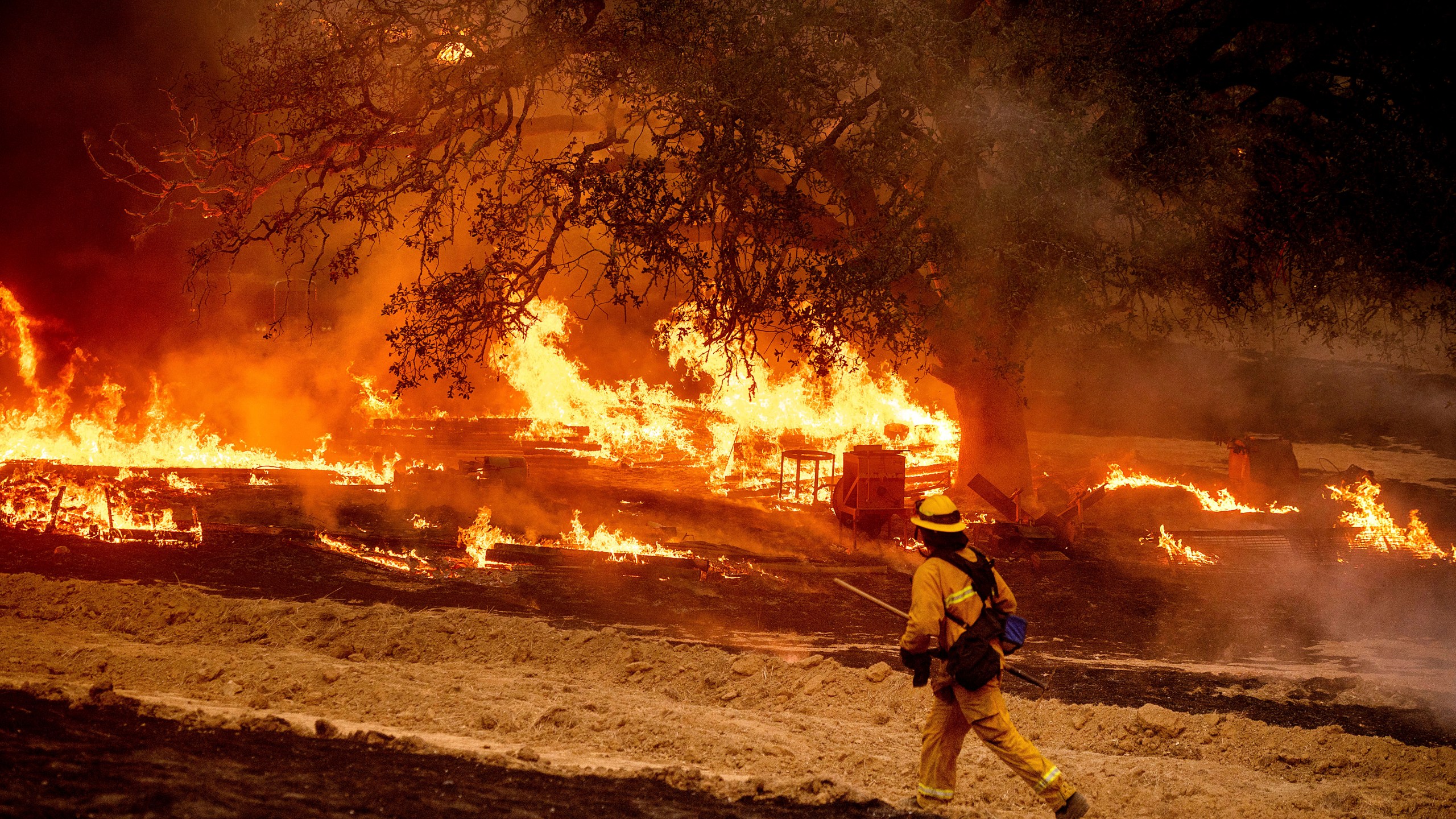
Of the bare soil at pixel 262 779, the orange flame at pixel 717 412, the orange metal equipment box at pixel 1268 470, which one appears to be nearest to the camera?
the bare soil at pixel 262 779

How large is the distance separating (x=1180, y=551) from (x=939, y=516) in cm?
887

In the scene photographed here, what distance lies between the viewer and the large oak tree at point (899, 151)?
9281 mm

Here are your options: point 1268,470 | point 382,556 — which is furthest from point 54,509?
point 1268,470

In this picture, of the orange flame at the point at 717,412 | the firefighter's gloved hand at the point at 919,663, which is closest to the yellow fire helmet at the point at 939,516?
the firefighter's gloved hand at the point at 919,663

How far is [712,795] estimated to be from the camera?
16.9 feet

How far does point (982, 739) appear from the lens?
5129 mm

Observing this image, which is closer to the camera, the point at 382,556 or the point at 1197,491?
the point at 382,556

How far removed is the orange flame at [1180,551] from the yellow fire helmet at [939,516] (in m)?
8.38

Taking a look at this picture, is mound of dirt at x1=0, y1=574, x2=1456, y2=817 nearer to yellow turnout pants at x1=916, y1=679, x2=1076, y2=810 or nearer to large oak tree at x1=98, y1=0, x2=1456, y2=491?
yellow turnout pants at x1=916, y1=679, x2=1076, y2=810

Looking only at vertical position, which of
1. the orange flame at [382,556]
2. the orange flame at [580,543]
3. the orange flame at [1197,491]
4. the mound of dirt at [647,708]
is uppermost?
the orange flame at [1197,491]

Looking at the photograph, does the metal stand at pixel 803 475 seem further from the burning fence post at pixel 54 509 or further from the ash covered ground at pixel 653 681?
the burning fence post at pixel 54 509

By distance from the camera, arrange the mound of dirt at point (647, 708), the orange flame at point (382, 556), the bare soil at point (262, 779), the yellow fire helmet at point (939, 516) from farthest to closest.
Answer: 1. the orange flame at point (382, 556)
2. the mound of dirt at point (647, 708)
3. the yellow fire helmet at point (939, 516)
4. the bare soil at point (262, 779)

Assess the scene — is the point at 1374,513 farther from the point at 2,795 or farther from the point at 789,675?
the point at 2,795

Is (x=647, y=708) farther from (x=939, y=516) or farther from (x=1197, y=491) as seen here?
(x=1197, y=491)
